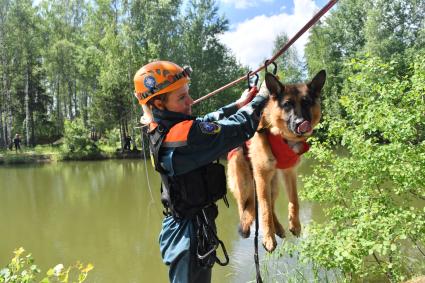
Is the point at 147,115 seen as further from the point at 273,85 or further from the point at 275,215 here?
the point at 275,215

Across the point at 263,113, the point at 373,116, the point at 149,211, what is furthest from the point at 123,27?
the point at 263,113

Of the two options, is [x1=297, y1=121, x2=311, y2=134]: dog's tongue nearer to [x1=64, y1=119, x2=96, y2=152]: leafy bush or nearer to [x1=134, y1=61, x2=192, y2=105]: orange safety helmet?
[x1=134, y1=61, x2=192, y2=105]: orange safety helmet

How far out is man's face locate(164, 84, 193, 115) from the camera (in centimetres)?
304

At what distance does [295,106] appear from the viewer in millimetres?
2857

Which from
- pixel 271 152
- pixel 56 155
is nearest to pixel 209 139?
pixel 271 152

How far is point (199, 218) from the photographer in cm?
319

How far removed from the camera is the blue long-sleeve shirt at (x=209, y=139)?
2.83 metres

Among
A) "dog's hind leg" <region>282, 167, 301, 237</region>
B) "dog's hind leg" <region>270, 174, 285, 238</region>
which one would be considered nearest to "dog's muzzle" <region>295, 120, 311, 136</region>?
"dog's hind leg" <region>282, 167, 301, 237</region>

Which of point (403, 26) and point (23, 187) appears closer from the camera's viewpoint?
point (23, 187)

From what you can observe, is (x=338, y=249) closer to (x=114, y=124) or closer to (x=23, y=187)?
(x=23, y=187)

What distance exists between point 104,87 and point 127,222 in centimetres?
1988

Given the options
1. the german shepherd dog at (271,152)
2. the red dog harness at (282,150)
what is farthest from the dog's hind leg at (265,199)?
the red dog harness at (282,150)

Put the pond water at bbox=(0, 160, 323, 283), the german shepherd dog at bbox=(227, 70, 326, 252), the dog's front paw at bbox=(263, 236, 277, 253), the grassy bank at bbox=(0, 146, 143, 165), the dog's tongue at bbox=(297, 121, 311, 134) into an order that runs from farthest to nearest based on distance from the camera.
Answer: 1. the grassy bank at bbox=(0, 146, 143, 165)
2. the pond water at bbox=(0, 160, 323, 283)
3. the dog's front paw at bbox=(263, 236, 277, 253)
4. the german shepherd dog at bbox=(227, 70, 326, 252)
5. the dog's tongue at bbox=(297, 121, 311, 134)

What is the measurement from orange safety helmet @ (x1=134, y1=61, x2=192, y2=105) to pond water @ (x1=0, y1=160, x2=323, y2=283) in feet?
10.8
